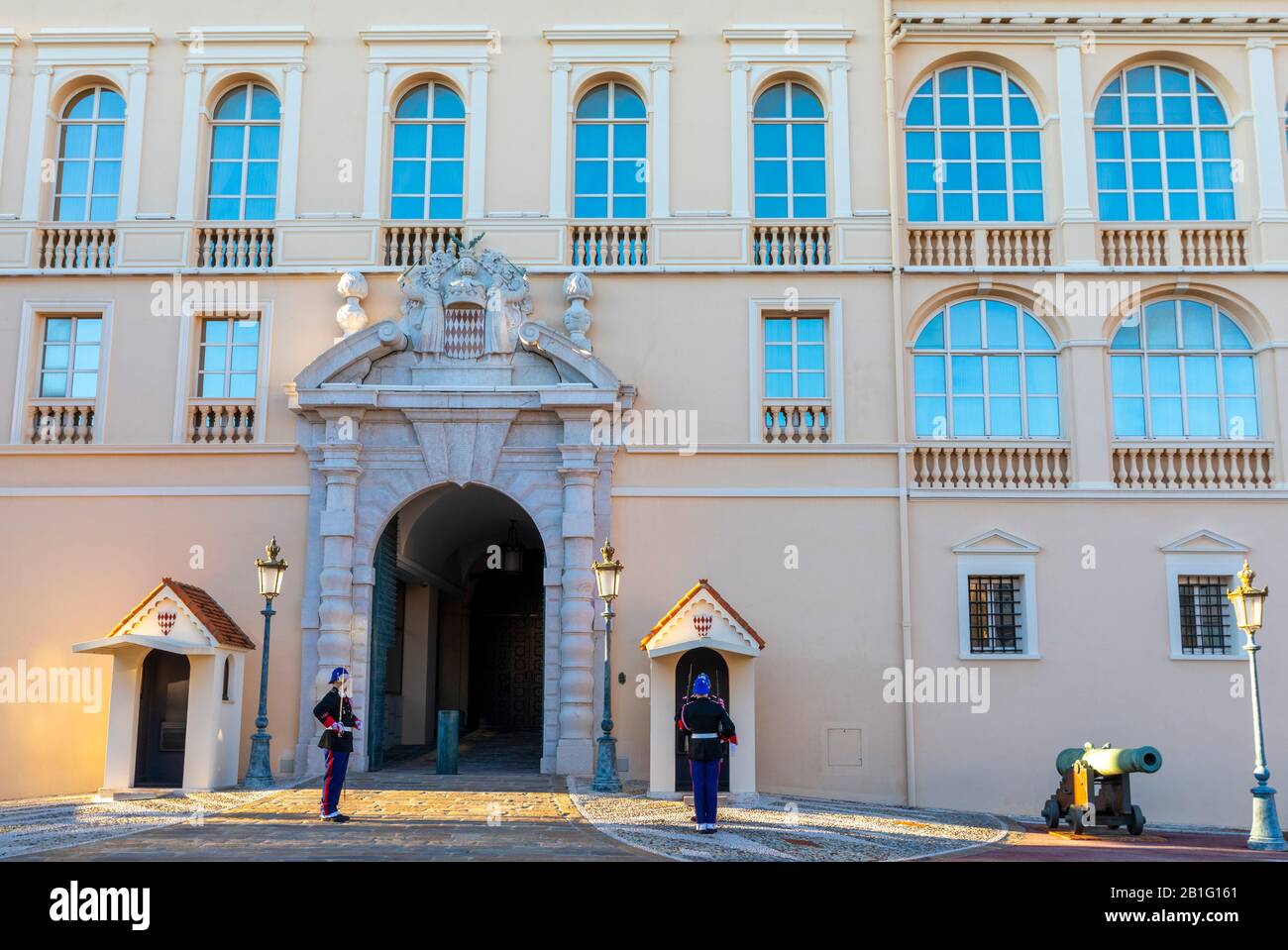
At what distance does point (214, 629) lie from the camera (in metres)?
17.4

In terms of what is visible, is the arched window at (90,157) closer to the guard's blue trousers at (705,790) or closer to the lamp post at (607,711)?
the lamp post at (607,711)

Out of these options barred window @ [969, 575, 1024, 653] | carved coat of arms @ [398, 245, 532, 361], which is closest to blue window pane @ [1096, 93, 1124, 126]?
barred window @ [969, 575, 1024, 653]

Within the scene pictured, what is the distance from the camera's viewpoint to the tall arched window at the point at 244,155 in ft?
66.7

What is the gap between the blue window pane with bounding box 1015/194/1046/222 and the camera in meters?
20.4

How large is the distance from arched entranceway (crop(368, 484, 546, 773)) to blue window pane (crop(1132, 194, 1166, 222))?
1069 cm

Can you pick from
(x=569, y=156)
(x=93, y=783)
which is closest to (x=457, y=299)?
(x=569, y=156)

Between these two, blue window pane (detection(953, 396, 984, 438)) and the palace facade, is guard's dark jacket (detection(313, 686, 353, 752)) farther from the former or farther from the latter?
blue window pane (detection(953, 396, 984, 438))

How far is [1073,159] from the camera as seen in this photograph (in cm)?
2022

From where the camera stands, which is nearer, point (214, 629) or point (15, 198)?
point (214, 629)

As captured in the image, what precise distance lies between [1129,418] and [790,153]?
21.7 feet

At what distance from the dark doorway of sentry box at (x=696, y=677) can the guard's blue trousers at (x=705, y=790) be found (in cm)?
310

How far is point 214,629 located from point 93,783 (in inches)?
129

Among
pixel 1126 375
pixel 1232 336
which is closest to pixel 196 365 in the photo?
pixel 1126 375
